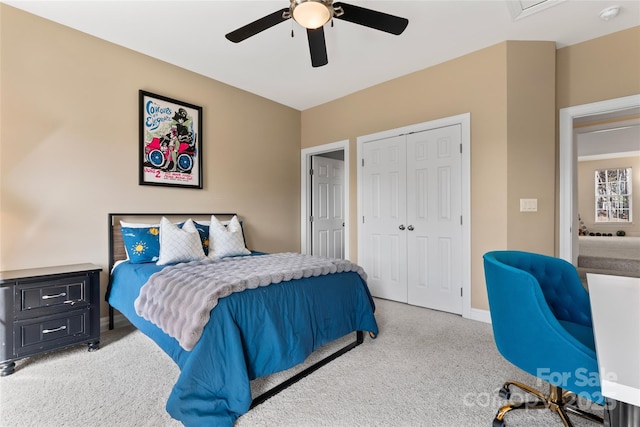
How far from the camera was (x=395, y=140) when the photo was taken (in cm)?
380

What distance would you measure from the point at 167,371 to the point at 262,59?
10.1 feet

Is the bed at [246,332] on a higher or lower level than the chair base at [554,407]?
higher

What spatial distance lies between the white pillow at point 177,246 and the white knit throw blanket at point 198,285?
1.24 ft

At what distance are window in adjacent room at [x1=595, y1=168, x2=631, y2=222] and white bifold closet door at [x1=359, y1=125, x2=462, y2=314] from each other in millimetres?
7519

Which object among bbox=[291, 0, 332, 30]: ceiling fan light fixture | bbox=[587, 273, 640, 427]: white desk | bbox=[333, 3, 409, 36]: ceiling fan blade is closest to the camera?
bbox=[587, 273, 640, 427]: white desk

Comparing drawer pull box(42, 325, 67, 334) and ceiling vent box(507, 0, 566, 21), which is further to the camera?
ceiling vent box(507, 0, 566, 21)

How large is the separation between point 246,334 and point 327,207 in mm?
3498

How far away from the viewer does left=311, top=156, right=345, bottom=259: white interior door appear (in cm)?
493

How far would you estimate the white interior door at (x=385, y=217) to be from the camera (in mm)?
3752

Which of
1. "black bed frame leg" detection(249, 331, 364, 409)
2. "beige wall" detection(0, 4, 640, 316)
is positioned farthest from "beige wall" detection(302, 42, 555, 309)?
"black bed frame leg" detection(249, 331, 364, 409)

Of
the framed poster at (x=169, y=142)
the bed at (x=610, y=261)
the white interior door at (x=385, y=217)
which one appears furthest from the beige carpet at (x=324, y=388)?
the bed at (x=610, y=261)

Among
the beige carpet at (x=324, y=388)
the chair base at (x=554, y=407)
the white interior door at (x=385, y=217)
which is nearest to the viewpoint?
the chair base at (x=554, y=407)

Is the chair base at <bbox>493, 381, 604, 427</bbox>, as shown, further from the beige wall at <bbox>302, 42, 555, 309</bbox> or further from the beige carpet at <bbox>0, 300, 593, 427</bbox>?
→ the beige wall at <bbox>302, 42, 555, 309</bbox>

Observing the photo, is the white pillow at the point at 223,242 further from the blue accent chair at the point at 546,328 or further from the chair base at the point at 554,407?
the chair base at the point at 554,407
